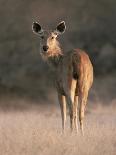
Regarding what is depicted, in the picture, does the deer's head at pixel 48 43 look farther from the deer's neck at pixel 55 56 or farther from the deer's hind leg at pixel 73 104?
the deer's hind leg at pixel 73 104

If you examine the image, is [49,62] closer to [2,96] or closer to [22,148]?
[22,148]

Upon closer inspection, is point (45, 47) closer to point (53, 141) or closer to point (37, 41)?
point (53, 141)

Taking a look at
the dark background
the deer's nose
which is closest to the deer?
the deer's nose

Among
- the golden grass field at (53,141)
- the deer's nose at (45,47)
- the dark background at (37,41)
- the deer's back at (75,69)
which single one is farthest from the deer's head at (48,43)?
the dark background at (37,41)

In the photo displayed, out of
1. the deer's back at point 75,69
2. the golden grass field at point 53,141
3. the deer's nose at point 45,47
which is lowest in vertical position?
the golden grass field at point 53,141

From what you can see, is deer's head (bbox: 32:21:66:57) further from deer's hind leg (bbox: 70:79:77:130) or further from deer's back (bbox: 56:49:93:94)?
deer's hind leg (bbox: 70:79:77:130)

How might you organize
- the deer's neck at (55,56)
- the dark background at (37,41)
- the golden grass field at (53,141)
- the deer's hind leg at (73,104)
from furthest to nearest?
the dark background at (37,41), the deer's neck at (55,56), the deer's hind leg at (73,104), the golden grass field at (53,141)

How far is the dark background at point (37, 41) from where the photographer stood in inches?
1303

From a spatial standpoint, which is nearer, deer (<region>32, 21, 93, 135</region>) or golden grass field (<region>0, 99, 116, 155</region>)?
golden grass field (<region>0, 99, 116, 155</region>)

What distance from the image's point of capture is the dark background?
33.1 metres

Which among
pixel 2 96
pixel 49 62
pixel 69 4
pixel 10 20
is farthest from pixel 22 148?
pixel 69 4

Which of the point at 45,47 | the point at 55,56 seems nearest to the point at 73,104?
the point at 55,56

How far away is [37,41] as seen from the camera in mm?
40438

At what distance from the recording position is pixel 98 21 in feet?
142
